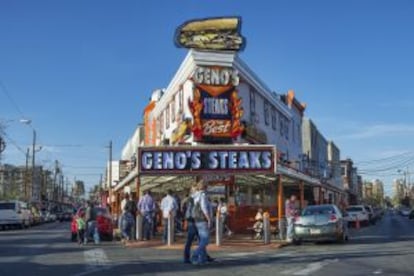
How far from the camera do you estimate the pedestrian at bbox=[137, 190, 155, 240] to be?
80.8 feet

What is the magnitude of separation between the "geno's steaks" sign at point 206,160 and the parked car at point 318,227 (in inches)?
114

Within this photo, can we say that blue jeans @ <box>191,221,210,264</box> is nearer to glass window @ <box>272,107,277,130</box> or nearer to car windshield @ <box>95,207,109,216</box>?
car windshield @ <box>95,207,109,216</box>

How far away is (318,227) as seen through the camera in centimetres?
2295

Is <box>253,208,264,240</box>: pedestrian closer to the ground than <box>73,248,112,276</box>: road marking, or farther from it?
farther from it

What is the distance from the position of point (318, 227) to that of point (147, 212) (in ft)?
20.1

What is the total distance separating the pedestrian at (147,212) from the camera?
24.6 meters

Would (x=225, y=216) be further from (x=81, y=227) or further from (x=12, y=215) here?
(x=12, y=215)

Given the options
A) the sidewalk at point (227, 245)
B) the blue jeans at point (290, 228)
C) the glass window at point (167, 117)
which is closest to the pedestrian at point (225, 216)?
the sidewalk at point (227, 245)

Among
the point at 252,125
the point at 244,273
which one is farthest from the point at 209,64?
the point at 244,273

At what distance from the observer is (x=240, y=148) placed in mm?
25797

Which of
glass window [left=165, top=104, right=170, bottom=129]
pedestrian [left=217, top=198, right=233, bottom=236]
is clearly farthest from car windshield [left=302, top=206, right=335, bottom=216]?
glass window [left=165, top=104, right=170, bottom=129]

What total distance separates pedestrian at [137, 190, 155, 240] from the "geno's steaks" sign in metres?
1.56

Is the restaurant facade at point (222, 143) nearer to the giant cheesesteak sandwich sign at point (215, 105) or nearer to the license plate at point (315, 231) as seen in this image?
the giant cheesesteak sandwich sign at point (215, 105)

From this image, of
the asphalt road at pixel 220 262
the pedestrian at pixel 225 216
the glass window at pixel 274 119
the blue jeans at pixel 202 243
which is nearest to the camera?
the asphalt road at pixel 220 262
